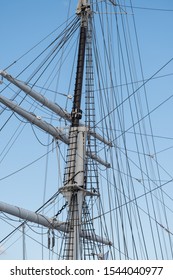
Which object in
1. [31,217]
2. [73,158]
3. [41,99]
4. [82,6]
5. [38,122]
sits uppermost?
[82,6]

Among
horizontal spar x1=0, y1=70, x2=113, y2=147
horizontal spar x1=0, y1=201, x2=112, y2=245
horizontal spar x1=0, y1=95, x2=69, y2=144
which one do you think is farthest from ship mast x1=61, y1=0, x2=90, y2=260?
horizontal spar x1=0, y1=201, x2=112, y2=245

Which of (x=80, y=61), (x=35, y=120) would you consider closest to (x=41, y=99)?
(x=35, y=120)

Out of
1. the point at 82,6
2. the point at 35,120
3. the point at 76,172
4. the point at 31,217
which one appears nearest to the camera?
the point at 76,172

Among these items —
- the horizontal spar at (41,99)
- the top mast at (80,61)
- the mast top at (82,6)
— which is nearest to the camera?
the top mast at (80,61)

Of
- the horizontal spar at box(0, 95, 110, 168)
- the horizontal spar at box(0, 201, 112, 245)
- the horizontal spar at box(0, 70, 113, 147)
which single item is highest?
the horizontal spar at box(0, 70, 113, 147)

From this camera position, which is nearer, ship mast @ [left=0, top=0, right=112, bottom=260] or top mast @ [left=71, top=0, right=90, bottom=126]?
ship mast @ [left=0, top=0, right=112, bottom=260]

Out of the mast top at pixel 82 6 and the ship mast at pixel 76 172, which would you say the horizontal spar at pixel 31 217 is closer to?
the ship mast at pixel 76 172

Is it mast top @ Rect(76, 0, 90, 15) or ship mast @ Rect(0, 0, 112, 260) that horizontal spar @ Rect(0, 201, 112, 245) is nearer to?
ship mast @ Rect(0, 0, 112, 260)

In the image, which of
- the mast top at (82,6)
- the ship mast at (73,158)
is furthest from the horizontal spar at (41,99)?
the mast top at (82,6)

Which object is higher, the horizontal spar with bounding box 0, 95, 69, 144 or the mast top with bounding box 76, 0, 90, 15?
the mast top with bounding box 76, 0, 90, 15

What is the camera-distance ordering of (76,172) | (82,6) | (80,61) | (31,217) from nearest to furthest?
(76,172) → (80,61) → (31,217) → (82,6)

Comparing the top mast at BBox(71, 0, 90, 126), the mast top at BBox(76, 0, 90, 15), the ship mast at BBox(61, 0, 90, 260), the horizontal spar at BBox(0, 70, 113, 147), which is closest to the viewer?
the ship mast at BBox(61, 0, 90, 260)

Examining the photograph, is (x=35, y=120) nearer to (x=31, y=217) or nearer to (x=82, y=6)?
(x=31, y=217)
